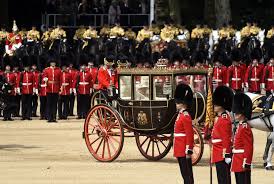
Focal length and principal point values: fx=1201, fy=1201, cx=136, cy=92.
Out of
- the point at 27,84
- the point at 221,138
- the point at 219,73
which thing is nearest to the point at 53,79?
the point at 27,84

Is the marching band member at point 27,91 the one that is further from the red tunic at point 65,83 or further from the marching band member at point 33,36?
the marching band member at point 33,36

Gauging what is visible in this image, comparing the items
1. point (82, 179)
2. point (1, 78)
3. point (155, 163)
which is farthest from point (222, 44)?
point (82, 179)

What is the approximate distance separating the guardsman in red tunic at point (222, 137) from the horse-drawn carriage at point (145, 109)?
3996 mm

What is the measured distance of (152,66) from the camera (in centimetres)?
2555

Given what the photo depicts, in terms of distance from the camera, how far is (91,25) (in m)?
40.4

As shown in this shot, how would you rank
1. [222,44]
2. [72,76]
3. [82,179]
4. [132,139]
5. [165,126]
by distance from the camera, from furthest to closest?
[222,44] → [72,76] → [132,139] → [165,126] → [82,179]

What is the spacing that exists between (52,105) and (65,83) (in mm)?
715

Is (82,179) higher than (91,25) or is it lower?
lower

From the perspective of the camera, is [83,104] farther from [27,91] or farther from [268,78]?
[268,78]

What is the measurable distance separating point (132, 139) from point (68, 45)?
12879 mm

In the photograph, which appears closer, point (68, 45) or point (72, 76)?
point (72, 76)

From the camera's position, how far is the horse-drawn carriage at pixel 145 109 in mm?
18625

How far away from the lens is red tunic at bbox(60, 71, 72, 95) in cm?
2848

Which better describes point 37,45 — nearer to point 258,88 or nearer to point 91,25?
point 91,25
